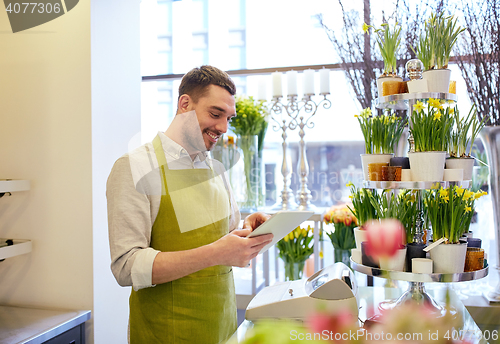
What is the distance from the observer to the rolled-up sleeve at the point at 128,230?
105cm

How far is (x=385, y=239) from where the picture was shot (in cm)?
123

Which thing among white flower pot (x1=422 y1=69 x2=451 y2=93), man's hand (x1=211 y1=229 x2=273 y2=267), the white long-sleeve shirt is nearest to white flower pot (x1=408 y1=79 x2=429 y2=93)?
white flower pot (x1=422 y1=69 x2=451 y2=93)

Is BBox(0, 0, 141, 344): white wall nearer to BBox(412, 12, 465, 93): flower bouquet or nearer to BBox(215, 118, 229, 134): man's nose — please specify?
BBox(215, 118, 229, 134): man's nose

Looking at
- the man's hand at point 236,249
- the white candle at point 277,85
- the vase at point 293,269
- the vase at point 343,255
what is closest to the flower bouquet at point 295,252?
the vase at point 293,269

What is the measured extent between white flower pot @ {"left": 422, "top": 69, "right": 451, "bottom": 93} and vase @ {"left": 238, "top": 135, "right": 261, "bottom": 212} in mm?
1209

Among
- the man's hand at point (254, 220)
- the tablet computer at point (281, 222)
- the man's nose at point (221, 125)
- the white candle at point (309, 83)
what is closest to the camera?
the tablet computer at point (281, 222)

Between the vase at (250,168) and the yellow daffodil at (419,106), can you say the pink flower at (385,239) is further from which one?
→ the vase at (250,168)

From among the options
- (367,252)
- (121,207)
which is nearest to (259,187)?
(367,252)

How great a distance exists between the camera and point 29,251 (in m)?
1.73

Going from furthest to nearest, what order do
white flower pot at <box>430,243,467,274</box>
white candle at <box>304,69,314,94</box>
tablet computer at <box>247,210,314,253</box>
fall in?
1. white candle at <box>304,69,314,94</box>
2. white flower pot at <box>430,243,467,274</box>
3. tablet computer at <box>247,210,314,253</box>

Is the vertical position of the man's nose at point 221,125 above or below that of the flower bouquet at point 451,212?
above

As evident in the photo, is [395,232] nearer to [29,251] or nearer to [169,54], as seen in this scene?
[29,251]

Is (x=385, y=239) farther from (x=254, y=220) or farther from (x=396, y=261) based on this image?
(x=254, y=220)

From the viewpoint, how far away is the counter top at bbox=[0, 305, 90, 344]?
4.60 ft
